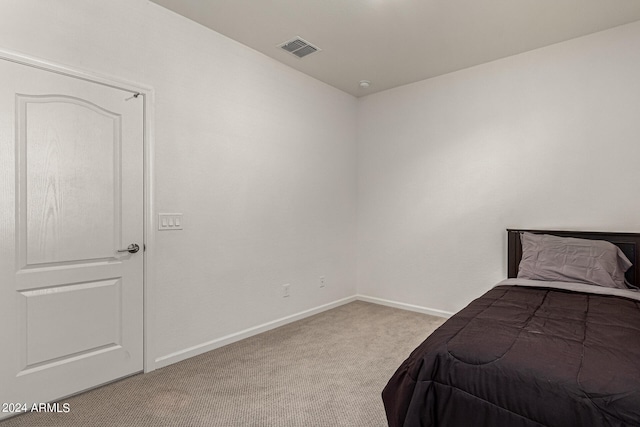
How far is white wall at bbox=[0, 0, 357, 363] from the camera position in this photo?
7.52 ft

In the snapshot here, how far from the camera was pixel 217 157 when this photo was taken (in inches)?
116

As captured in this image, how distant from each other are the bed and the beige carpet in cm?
60

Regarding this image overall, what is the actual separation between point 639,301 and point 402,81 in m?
2.95

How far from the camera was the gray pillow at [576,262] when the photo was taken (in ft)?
8.39

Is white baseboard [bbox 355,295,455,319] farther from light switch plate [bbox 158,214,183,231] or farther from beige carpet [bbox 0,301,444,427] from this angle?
light switch plate [bbox 158,214,183,231]

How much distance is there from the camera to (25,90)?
199 centimetres

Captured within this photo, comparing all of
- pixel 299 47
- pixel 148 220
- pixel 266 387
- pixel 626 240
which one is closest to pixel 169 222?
pixel 148 220

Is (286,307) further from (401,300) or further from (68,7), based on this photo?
(68,7)

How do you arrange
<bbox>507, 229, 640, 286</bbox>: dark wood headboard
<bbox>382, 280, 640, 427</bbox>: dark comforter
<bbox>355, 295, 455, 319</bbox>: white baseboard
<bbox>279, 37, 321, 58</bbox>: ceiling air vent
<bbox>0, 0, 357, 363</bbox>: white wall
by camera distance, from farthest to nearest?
1. <bbox>355, 295, 455, 319</bbox>: white baseboard
2. <bbox>279, 37, 321, 58</bbox>: ceiling air vent
3. <bbox>507, 229, 640, 286</bbox>: dark wood headboard
4. <bbox>0, 0, 357, 363</bbox>: white wall
5. <bbox>382, 280, 640, 427</bbox>: dark comforter

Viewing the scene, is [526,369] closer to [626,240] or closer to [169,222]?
[626,240]

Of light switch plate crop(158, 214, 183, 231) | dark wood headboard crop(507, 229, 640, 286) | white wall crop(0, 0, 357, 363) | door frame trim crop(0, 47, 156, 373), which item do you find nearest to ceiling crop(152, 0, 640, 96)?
white wall crop(0, 0, 357, 363)

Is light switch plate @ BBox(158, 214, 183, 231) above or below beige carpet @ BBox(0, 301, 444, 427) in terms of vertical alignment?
above

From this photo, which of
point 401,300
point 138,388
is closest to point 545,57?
point 401,300

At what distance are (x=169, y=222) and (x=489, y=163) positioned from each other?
3046 millimetres
